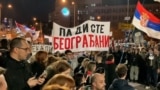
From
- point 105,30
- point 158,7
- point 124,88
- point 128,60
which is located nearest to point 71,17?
point 158,7

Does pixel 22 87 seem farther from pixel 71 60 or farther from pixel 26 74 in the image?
pixel 71 60

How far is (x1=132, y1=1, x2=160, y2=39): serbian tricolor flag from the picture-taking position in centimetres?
1463

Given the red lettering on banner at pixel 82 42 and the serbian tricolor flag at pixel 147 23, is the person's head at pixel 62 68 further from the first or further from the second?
the serbian tricolor flag at pixel 147 23

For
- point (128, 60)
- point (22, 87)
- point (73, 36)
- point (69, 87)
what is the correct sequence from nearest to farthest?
point (69, 87), point (22, 87), point (73, 36), point (128, 60)

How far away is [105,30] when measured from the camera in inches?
530

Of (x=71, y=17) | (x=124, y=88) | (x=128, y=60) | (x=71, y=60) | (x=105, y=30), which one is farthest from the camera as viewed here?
(x=71, y=17)

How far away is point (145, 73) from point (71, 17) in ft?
248

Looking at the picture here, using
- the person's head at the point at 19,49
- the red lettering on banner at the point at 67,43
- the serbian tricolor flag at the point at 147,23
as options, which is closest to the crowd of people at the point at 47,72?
the person's head at the point at 19,49

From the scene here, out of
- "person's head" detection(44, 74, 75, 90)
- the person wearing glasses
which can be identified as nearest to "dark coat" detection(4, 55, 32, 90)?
the person wearing glasses

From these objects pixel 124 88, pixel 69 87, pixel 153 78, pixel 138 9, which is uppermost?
pixel 138 9

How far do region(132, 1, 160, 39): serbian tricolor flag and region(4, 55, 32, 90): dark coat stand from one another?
8829 millimetres

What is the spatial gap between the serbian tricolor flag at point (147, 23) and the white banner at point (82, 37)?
6.55 ft

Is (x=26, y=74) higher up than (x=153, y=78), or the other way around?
(x=26, y=74)

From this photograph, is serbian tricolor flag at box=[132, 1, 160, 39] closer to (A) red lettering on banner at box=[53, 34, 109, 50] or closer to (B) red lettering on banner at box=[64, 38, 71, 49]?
(A) red lettering on banner at box=[53, 34, 109, 50]
